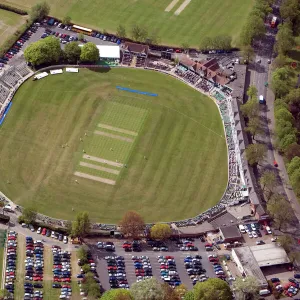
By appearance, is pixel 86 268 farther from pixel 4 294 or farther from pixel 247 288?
pixel 247 288

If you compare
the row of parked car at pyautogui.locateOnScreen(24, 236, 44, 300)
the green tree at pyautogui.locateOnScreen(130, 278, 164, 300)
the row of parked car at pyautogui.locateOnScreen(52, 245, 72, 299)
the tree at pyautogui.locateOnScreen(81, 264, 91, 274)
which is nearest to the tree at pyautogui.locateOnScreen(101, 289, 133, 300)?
the green tree at pyautogui.locateOnScreen(130, 278, 164, 300)

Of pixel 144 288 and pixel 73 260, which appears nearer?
pixel 144 288

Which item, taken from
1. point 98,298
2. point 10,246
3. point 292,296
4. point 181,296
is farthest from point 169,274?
point 10,246

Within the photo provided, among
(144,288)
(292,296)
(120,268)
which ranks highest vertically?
(120,268)

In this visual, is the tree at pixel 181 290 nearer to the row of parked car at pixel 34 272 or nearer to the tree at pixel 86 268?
the tree at pixel 86 268

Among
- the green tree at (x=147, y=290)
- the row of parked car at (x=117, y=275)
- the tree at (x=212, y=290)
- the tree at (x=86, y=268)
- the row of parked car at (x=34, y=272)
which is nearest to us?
the green tree at (x=147, y=290)

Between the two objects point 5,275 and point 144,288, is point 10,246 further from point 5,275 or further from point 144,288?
point 144,288

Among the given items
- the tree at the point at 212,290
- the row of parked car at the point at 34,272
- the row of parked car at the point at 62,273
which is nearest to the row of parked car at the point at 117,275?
the row of parked car at the point at 62,273
